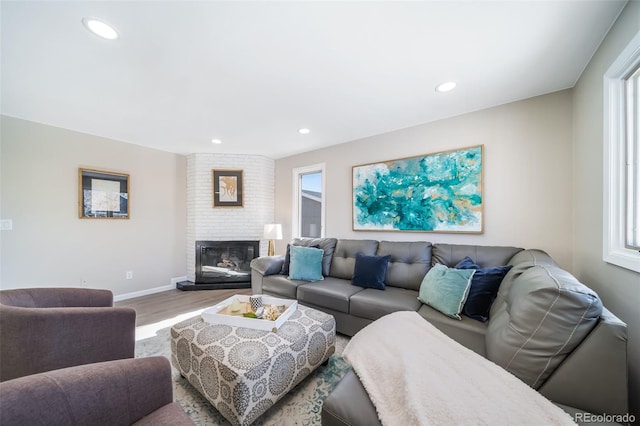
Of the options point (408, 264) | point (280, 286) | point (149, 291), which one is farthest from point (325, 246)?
point (149, 291)

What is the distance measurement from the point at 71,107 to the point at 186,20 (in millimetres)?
2184

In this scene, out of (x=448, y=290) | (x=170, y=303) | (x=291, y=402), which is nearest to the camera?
(x=291, y=402)

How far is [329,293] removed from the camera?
2.44m

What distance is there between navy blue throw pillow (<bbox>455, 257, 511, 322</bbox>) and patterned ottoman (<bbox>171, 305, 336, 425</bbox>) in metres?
1.11

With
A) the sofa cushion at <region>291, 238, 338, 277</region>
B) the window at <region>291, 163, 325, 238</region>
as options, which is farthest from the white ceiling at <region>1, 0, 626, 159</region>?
the sofa cushion at <region>291, 238, 338, 277</region>

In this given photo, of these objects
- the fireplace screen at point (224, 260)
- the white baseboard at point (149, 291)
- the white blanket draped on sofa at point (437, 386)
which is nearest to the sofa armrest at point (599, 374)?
the white blanket draped on sofa at point (437, 386)

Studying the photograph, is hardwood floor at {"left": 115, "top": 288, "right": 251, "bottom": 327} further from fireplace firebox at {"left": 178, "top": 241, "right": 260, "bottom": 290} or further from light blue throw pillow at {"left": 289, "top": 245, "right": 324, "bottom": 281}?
light blue throw pillow at {"left": 289, "top": 245, "right": 324, "bottom": 281}

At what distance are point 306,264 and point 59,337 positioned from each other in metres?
2.09

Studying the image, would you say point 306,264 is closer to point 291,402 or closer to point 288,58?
point 291,402

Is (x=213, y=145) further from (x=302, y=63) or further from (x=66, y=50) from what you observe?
(x=302, y=63)

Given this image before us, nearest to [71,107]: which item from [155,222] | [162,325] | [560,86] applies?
[155,222]

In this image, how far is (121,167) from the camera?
11.7 ft

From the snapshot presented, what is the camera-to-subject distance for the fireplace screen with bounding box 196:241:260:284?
4.18m

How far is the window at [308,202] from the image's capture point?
155 inches
